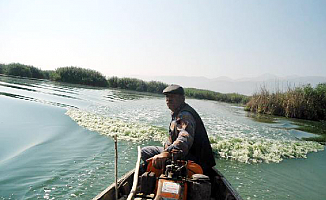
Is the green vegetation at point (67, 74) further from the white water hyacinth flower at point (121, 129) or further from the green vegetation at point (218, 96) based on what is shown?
the white water hyacinth flower at point (121, 129)

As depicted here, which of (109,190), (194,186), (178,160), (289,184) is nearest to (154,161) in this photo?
(178,160)

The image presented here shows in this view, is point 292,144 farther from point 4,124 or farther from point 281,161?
point 4,124

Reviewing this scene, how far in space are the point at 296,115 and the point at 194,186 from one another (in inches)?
953

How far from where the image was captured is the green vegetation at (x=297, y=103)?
899 inches

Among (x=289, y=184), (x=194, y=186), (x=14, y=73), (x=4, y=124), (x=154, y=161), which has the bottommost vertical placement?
(x=289, y=184)

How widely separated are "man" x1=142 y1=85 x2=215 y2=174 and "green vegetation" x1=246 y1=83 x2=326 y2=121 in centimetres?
2231

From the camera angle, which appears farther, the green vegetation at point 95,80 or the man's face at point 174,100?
the green vegetation at point 95,80

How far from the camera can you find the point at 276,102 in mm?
23891

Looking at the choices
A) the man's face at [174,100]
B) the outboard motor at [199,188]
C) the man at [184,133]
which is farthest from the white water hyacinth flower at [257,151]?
the outboard motor at [199,188]

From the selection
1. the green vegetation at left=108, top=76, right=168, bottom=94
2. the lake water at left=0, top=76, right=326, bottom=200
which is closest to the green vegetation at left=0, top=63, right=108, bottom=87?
the green vegetation at left=108, top=76, right=168, bottom=94

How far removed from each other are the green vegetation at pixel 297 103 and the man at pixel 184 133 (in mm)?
22312

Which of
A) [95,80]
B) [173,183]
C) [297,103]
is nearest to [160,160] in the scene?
[173,183]

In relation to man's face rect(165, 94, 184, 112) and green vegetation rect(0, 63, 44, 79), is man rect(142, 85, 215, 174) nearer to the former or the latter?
man's face rect(165, 94, 184, 112)

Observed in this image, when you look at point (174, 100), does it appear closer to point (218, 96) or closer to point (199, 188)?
point (199, 188)
